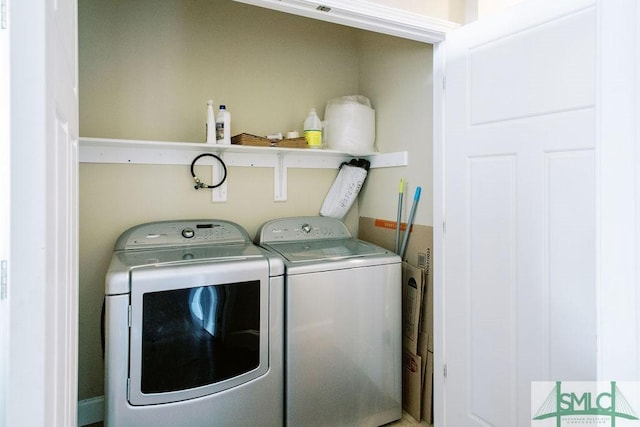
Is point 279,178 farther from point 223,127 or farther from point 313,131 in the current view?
point 223,127

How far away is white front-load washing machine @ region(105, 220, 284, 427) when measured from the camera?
1.50 m

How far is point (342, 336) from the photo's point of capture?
1925mm

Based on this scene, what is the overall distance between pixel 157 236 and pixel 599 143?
1.96 metres

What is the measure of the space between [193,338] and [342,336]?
750mm

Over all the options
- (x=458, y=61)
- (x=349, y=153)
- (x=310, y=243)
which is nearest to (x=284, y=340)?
(x=310, y=243)

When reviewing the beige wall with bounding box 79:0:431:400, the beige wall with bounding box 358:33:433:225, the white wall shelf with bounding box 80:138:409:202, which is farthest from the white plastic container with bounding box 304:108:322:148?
the beige wall with bounding box 358:33:433:225

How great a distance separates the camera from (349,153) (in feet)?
8.17

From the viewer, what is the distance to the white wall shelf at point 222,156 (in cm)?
199

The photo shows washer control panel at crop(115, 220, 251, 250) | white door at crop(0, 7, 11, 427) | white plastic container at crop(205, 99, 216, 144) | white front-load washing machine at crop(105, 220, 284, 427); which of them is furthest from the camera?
white plastic container at crop(205, 99, 216, 144)

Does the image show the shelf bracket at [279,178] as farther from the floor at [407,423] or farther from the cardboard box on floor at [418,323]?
the floor at [407,423]

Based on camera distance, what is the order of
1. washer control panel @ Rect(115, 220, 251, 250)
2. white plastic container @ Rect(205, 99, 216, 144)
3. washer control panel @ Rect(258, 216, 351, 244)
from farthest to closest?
washer control panel @ Rect(258, 216, 351, 244), white plastic container @ Rect(205, 99, 216, 144), washer control panel @ Rect(115, 220, 251, 250)

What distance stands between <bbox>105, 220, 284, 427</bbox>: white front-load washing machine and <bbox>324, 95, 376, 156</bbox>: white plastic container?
101 centimetres

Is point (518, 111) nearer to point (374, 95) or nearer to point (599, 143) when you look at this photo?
point (599, 143)

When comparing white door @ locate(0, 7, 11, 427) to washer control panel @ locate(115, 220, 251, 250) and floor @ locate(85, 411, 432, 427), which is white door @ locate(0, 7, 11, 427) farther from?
floor @ locate(85, 411, 432, 427)
